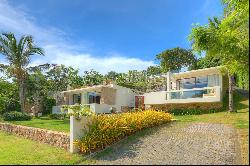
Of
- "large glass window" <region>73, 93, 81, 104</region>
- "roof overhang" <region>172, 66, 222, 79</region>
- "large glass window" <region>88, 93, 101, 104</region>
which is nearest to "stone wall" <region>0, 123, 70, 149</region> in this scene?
"large glass window" <region>88, 93, 101, 104</region>

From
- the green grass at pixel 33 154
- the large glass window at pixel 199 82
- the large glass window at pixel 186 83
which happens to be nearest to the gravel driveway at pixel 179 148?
the green grass at pixel 33 154

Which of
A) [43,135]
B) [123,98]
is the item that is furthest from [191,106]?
[43,135]

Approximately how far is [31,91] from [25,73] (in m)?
10.0

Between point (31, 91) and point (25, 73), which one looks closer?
point (25, 73)

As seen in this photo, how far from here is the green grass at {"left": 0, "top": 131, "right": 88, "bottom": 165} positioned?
53.1ft

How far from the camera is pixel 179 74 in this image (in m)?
37.7

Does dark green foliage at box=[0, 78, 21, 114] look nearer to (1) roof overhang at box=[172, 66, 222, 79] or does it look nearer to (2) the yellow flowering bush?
(1) roof overhang at box=[172, 66, 222, 79]

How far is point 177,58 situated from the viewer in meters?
58.4

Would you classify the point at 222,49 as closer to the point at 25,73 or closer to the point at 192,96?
the point at 192,96

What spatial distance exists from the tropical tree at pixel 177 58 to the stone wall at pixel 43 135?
117 feet

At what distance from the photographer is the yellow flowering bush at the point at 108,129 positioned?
56.9ft

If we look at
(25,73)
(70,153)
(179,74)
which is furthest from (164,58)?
(70,153)

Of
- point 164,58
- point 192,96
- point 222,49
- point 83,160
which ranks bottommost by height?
point 83,160

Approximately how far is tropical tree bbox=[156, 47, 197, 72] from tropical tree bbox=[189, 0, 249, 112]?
41.0 m
